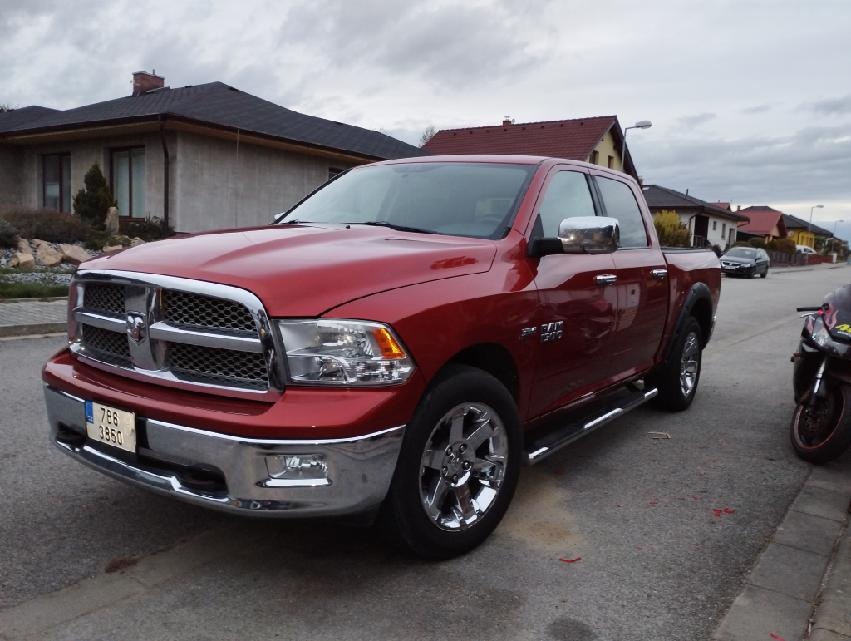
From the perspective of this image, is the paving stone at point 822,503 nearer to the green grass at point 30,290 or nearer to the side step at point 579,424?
the side step at point 579,424

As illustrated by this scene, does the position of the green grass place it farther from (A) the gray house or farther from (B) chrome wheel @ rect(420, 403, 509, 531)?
(B) chrome wheel @ rect(420, 403, 509, 531)

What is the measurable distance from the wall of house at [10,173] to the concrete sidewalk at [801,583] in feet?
79.3

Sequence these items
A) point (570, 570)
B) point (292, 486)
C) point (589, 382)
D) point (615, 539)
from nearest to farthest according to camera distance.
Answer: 1. point (292, 486)
2. point (570, 570)
3. point (615, 539)
4. point (589, 382)

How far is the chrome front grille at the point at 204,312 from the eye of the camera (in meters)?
2.74

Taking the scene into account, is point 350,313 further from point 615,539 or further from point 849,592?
point 849,592

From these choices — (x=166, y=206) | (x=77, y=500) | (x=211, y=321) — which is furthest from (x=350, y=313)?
(x=166, y=206)

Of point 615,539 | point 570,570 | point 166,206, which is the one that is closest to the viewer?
point 570,570

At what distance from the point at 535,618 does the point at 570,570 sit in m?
0.46

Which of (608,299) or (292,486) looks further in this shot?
(608,299)

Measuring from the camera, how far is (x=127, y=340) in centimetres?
306

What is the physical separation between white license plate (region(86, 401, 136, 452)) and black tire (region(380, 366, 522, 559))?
39.3 inches

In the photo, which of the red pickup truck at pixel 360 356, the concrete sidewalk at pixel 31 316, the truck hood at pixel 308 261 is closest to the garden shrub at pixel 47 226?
the concrete sidewalk at pixel 31 316

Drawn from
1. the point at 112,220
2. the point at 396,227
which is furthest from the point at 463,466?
the point at 112,220

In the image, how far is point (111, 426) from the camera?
2949 millimetres
